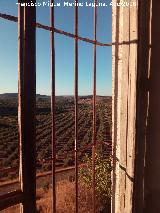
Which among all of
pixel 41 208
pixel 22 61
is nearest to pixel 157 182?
pixel 22 61

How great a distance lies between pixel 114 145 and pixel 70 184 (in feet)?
54.8

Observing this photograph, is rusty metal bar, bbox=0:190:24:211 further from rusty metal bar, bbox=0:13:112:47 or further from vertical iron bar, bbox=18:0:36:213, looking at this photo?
rusty metal bar, bbox=0:13:112:47

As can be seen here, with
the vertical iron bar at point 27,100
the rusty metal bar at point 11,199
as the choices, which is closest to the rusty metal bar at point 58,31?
the vertical iron bar at point 27,100

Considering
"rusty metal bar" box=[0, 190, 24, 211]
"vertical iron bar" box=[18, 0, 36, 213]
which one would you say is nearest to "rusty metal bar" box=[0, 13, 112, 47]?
"vertical iron bar" box=[18, 0, 36, 213]

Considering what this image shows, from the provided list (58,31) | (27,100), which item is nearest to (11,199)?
(27,100)

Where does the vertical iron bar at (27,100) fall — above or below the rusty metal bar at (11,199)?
above

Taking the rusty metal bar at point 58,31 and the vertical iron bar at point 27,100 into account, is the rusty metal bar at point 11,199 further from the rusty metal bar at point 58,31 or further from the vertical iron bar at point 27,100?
the rusty metal bar at point 58,31

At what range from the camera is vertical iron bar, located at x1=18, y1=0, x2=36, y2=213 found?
172 centimetres

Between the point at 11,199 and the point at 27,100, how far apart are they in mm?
540

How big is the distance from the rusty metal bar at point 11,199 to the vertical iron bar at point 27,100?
3 cm

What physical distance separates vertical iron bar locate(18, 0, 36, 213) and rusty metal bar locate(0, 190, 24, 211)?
3 cm

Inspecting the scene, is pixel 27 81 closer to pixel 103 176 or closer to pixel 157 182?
pixel 157 182

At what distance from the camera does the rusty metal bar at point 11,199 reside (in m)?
1.63

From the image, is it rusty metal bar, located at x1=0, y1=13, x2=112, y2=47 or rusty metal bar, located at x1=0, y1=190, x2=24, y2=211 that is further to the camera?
rusty metal bar, located at x1=0, y1=13, x2=112, y2=47
